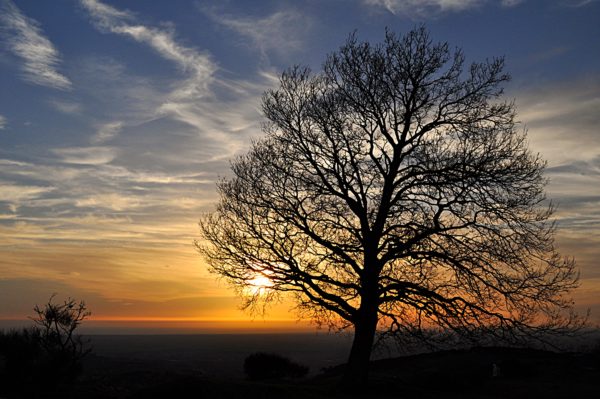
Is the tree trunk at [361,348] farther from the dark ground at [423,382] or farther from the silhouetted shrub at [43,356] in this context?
the silhouetted shrub at [43,356]

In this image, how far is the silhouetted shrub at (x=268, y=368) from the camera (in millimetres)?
33031

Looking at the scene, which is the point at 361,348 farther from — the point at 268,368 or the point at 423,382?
the point at 268,368

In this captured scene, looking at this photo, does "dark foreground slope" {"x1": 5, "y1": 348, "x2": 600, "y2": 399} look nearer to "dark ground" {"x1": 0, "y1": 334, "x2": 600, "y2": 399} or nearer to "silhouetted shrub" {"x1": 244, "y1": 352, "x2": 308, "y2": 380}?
"dark ground" {"x1": 0, "y1": 334, "x2": 600, "y2": 399}

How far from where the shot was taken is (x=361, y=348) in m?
20.6

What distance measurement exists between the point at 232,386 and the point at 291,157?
8.81 metres

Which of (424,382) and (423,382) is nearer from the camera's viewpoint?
(424,382)

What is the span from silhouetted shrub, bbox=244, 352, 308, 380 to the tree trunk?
44.4 ft

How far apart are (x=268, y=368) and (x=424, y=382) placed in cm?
1075

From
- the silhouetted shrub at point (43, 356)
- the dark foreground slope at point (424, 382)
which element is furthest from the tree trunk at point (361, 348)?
the silhouetted shrub at point (43, 356)

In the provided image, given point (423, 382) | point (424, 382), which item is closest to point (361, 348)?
point (424, 382)

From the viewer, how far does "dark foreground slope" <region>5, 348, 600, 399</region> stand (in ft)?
61.4

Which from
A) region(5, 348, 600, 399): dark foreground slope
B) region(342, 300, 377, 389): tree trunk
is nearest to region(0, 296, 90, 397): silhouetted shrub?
region(5, 348, 600, 399): dark foreground slope

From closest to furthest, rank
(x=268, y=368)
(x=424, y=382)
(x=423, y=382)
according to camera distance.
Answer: (x=424, y=382) → (x=423, y=382) → (x=268, y=368)

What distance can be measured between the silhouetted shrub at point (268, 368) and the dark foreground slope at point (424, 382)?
4.02 metres
